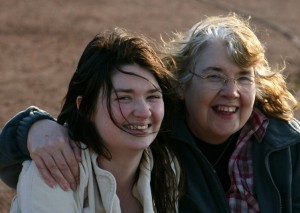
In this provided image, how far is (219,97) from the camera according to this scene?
3.47 metres

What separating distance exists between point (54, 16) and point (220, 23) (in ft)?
24.1

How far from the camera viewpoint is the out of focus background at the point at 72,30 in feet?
25.0

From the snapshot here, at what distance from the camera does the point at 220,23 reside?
3.63m

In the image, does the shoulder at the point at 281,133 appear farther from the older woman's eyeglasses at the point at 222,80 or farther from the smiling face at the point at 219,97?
the older woman's eyeglasses at the point at 222,80

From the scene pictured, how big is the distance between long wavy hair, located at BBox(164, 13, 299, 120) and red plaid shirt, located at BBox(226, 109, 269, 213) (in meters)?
0.09

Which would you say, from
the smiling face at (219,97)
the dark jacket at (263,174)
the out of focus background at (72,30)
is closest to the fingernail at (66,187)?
the dark jacket at (263,174)

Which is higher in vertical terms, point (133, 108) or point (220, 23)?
point (220, 23)

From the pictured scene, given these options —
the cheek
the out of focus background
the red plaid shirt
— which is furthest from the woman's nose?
the out of focus background

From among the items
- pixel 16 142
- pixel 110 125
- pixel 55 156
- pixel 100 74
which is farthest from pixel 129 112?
pixel 16 142

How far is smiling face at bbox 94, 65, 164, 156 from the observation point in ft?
9.91

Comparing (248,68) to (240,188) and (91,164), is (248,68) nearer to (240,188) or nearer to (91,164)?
(240,188)

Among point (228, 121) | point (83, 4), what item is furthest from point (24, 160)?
point (83, 4)

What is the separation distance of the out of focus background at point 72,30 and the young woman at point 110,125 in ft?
11.2

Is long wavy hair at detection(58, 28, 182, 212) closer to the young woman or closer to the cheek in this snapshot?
the young woman
